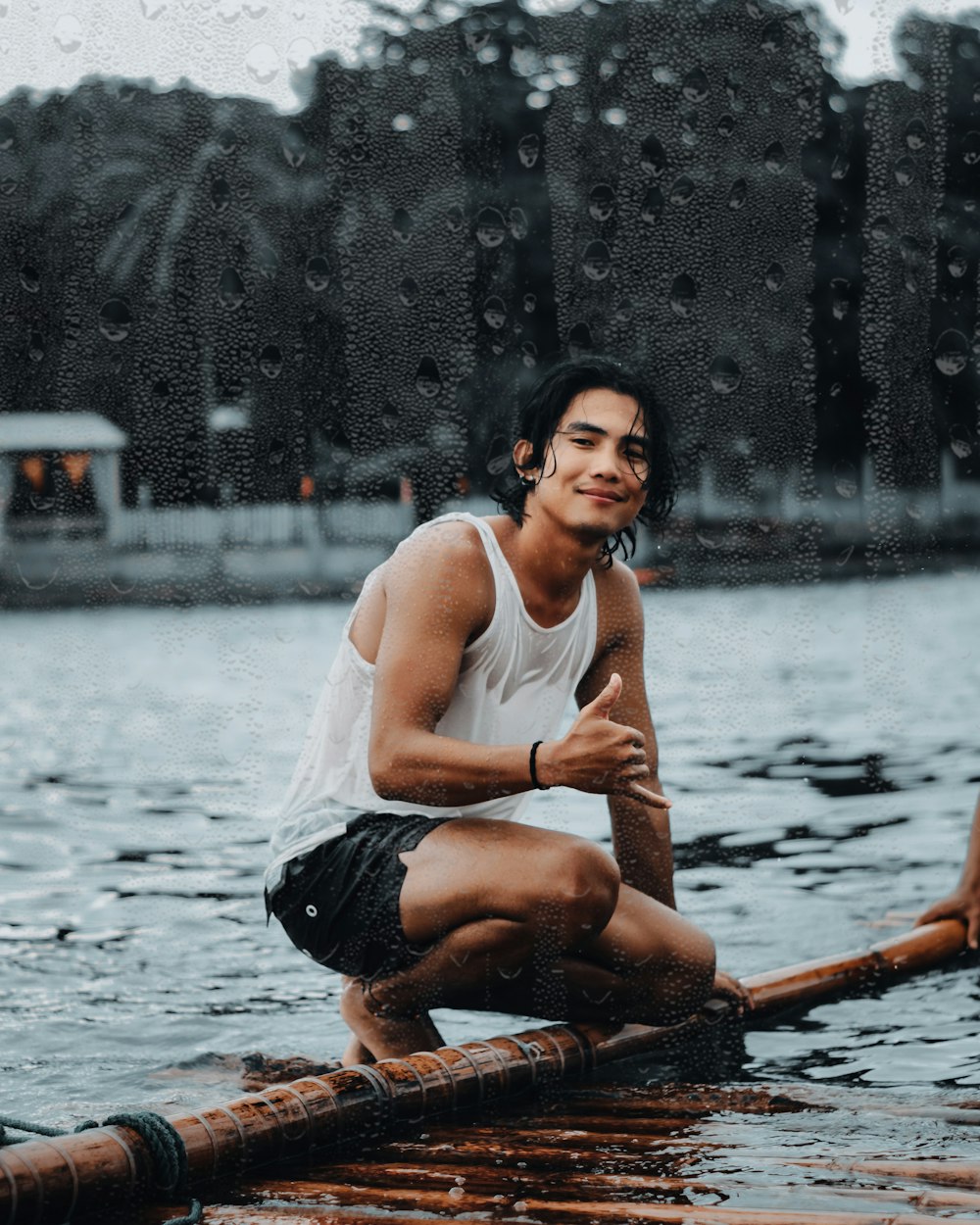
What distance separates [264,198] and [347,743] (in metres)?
2.64

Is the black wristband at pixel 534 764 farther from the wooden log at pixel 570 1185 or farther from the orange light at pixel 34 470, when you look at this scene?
the orange light at pixel 34 470

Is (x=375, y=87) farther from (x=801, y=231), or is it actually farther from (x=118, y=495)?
(x=118, y=495)

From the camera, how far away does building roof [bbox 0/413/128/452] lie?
185 inches

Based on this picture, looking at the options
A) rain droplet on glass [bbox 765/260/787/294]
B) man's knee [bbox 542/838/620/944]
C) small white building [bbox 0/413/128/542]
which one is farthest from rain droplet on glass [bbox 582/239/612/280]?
man's knee [bbox 542/838/620/944]

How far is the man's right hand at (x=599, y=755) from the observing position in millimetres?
2156

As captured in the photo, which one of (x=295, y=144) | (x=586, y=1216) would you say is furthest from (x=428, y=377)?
(x=586, y=1216)

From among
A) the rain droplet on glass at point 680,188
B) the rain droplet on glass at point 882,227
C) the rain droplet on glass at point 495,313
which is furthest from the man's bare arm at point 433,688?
the rain droplet on glass at point 882,227

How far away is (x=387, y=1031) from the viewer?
2539mm

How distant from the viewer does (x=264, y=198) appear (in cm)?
479

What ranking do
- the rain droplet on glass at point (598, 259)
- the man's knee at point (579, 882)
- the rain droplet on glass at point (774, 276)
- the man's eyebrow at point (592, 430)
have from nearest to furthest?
the man's knee at point (579, 882) < the man's eyebrow at point (592, 430) < the rain droplet on glass at point (598, 259) < the rain droplet on glass at point (774, 276)

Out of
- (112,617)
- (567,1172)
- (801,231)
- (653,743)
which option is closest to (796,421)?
(801,231)

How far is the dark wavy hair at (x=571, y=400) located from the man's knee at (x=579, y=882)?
1.73 feet

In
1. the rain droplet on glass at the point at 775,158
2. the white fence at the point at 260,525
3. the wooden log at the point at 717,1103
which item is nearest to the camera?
the wooden log at the point at 717,1103

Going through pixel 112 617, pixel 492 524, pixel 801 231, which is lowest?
pixel 112 617
